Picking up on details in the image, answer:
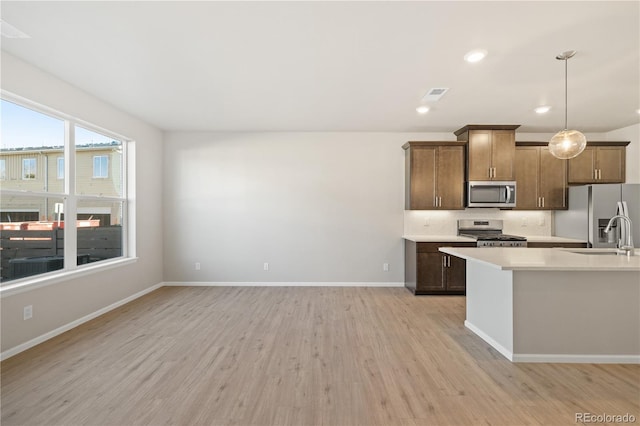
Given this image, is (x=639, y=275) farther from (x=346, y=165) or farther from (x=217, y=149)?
(x=217, y=149)

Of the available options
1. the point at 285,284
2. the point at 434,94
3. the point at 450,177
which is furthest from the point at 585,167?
the point at 285,284

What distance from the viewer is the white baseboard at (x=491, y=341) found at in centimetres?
277

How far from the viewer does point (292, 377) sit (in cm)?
245

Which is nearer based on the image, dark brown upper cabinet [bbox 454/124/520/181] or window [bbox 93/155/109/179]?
window [bbox 93/155/109/179]

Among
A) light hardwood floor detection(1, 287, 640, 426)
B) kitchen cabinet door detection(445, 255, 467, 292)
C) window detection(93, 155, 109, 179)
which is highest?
window detection(93, 155, 109, 179)

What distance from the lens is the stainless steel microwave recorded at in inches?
196

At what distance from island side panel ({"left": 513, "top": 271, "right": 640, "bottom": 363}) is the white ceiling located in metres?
1.97

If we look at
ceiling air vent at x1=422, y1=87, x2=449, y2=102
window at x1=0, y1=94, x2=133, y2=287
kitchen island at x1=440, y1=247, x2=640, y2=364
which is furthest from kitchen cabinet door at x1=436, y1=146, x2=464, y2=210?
window at x1=0, y1=94, x2=133, y2=287

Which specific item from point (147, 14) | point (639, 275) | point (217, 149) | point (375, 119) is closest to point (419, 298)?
point (639, 275)

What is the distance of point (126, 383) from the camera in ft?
7.77

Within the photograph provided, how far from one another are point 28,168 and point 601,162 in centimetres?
782

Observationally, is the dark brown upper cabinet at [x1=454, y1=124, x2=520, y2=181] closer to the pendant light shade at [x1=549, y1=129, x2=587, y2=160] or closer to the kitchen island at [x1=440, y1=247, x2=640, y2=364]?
the pendant light shade at [x1=549, y1=129, x2=587, y2=160]

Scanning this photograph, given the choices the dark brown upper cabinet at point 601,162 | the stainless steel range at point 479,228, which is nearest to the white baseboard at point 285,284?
the stainless steel range at point 479,228

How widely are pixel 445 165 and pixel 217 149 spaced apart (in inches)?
154
